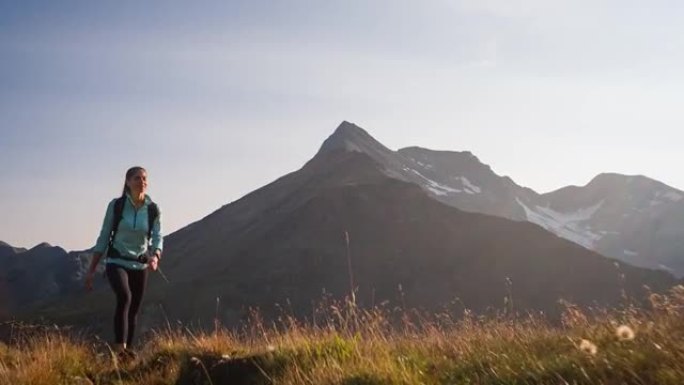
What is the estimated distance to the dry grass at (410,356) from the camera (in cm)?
358

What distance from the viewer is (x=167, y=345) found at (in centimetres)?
732

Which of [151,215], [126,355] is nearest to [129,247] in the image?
[151,215]

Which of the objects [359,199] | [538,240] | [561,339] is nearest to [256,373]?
[561,339]

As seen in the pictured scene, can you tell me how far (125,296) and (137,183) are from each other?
155 cm

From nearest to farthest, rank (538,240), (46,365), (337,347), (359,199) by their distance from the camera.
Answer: (337,347)
(46,365)
(538,240)
(359,199)

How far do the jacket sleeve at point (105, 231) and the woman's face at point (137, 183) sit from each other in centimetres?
32

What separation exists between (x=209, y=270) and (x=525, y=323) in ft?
505

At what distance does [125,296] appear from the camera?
7844 millimetres

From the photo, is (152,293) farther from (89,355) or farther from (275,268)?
(89,355)

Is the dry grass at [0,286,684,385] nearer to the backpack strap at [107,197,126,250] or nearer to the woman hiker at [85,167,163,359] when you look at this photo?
the woman hiker at [85,167,163,359]

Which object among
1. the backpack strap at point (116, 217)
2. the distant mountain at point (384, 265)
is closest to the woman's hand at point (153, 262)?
the backpack strap at point (116, 217)

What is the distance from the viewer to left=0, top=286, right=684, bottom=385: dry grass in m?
3.58

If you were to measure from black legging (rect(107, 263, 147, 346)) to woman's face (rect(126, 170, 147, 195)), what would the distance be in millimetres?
1057

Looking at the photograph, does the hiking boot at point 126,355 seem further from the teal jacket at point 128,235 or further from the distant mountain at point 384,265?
the distant mountain at point 384,265
